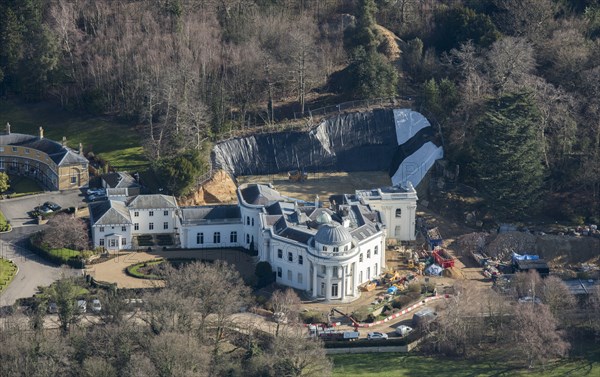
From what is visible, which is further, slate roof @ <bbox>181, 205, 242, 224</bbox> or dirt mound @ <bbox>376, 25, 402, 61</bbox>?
dirt mound @ <bbox>376, 25, 402, 61</bbox>

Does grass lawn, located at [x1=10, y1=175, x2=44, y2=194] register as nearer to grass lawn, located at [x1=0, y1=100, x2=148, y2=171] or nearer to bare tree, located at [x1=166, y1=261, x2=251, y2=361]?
grass lawn, located at [x1=0, y1=100, x2=148, y2=171]

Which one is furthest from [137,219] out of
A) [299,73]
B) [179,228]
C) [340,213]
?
[299,73]

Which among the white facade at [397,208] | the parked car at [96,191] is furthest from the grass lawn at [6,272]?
the white facade at [397,208]

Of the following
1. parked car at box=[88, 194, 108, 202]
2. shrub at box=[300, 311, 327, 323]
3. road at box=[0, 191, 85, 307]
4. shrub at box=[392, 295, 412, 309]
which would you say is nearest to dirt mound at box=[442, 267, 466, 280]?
shrub at box=[392, 295, 412, 309]

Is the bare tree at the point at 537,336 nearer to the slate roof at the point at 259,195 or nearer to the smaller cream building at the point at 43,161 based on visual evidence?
the slate roof at the point at 259,195

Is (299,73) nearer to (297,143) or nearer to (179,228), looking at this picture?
(297,143)

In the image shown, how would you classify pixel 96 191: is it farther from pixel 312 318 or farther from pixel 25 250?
pixel 312 318
